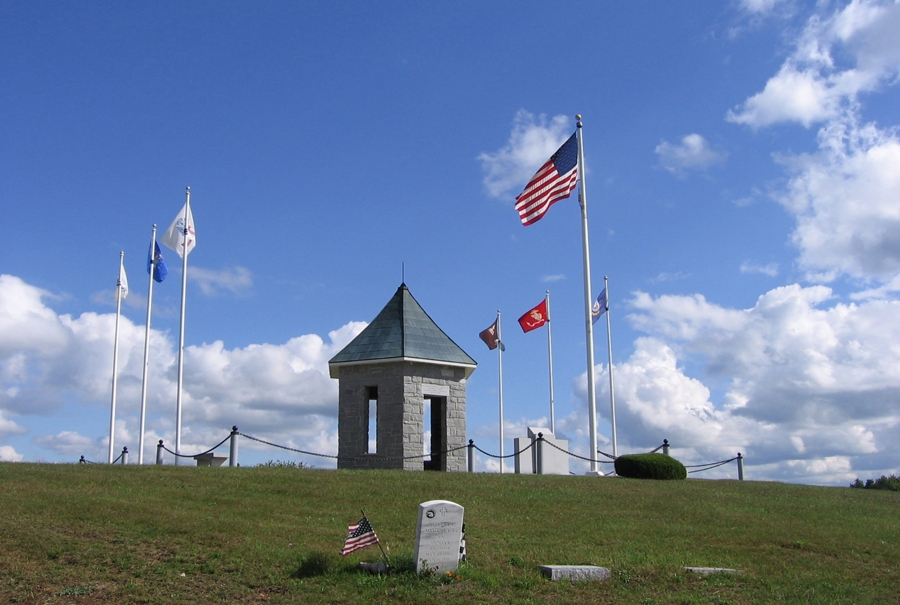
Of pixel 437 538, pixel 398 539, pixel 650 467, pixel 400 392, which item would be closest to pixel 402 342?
pixel 400 392

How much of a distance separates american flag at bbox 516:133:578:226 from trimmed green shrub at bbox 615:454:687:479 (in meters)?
7.18

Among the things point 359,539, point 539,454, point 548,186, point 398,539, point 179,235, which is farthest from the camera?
point 179,235

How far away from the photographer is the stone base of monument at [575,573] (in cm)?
1152

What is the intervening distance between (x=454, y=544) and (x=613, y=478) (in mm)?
11807

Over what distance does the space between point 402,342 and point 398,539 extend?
13254 mm

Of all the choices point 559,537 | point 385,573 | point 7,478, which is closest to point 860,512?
point 559,537

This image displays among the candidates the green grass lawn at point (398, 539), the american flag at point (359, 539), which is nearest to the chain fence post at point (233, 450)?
the green grass lawn at point (398, 539)

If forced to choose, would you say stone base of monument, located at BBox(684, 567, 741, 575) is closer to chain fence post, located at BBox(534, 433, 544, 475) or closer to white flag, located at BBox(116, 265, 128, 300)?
chain fence post, located at BBox(534, 433, 544, 475)

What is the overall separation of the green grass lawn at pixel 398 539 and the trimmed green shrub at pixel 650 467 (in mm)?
2685

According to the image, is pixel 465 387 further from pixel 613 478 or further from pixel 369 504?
pixel 369 504

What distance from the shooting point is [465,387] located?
27.8 metres

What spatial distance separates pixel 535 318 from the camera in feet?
112

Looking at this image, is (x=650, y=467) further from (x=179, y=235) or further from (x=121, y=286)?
(x=121, y=286)

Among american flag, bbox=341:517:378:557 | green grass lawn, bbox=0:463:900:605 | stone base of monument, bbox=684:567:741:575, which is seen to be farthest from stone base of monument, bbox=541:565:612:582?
american flag, bbox=341:517:378:557
